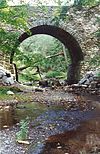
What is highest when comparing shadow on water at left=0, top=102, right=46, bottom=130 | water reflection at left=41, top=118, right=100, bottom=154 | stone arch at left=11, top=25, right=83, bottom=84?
stone arch at left=11, top=25, right=83, bottom=84

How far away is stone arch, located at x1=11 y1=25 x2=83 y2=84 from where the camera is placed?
18.5 meters

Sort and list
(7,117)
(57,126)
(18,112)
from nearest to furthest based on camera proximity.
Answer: (57,126), (7,117), (18,112)

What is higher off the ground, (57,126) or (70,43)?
(70,43)

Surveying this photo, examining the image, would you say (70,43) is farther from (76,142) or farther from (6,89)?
(76,142)

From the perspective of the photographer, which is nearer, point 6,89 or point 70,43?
point 6,89

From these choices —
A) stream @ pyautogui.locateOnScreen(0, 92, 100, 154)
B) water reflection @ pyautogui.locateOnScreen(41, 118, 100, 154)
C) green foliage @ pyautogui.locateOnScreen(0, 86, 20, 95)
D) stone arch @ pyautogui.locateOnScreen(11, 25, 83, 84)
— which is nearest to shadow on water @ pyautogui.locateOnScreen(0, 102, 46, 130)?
stream @ pyautogui.locateOnScreen(0, 92, 100, 154)

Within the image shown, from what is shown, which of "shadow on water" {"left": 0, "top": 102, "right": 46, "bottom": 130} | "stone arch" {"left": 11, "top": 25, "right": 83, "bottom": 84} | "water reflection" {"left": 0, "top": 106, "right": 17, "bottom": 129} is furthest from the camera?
"stone arch" {"left": 11, "top": 25, "right": 83, "bottom": 84}

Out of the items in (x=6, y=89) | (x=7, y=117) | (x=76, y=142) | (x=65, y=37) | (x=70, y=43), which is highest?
(x=65, y=37)

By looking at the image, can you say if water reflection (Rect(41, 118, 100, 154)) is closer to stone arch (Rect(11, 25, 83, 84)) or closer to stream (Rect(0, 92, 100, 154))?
stream (Rect(0, 92, 100, 154))

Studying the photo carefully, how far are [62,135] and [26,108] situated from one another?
109 inches


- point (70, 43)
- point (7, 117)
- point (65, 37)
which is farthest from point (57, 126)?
point (70, 43)

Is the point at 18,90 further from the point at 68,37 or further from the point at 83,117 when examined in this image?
the point at 68,37

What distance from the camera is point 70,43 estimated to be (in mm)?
19656

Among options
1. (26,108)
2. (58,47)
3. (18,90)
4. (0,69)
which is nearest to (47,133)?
(26,108)
